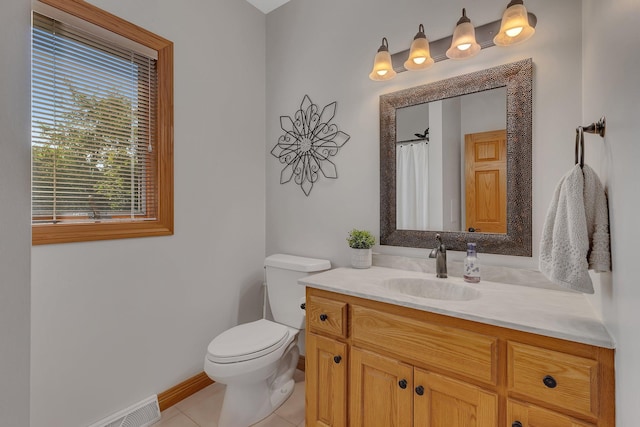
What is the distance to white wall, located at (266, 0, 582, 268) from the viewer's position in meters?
1.37

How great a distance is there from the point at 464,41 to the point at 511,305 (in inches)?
45.4

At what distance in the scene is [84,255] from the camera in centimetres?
154

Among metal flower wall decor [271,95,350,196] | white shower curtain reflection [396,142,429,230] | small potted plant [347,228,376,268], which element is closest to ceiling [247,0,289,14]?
metal flower wall decor [271,95,350,196]

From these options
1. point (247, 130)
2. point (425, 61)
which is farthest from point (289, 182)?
point (425, 61)

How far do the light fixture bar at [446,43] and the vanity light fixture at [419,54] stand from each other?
0.25ft

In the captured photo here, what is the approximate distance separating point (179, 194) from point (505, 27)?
1871 millimetres

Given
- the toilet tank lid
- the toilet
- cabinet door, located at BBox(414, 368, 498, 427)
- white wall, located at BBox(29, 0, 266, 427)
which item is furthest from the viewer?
the toilet tank lid

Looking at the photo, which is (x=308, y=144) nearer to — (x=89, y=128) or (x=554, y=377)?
(x=89, y=128)

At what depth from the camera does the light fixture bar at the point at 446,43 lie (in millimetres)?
1497

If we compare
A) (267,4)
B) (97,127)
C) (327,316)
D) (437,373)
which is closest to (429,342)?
(437,373)

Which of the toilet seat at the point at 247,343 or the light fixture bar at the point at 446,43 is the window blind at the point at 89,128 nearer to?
the toilet seat at the point at 247,343

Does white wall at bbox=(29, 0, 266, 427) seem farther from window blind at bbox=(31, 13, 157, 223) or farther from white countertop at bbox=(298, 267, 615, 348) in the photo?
white countertop at bbox=(298, 267, 615, 348)

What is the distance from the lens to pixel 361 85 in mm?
1959

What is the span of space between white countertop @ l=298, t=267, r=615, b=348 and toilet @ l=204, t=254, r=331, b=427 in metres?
0.46
